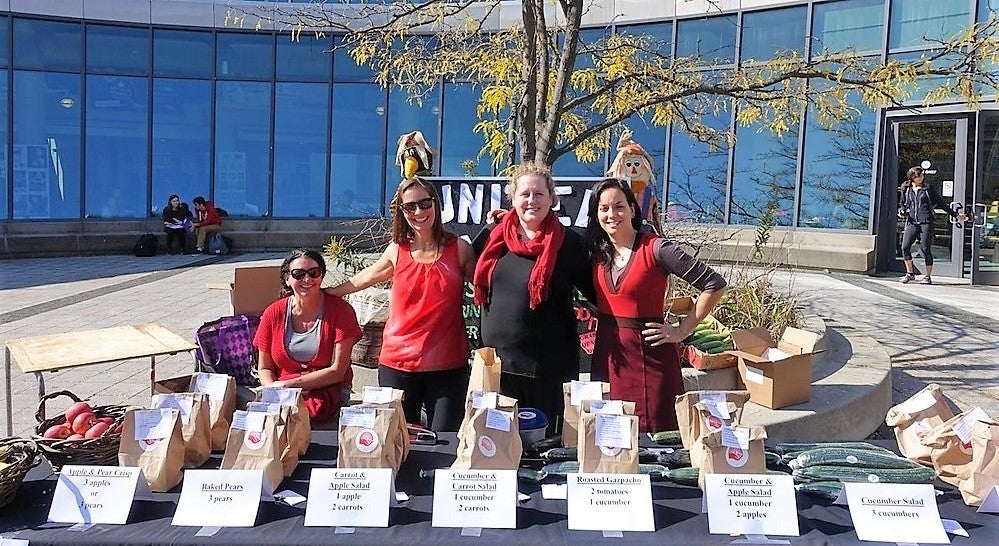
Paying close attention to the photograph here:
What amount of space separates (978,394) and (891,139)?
8262 mm

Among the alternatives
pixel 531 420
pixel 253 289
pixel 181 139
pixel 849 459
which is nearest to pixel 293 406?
pixel 531 420

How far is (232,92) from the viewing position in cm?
1670

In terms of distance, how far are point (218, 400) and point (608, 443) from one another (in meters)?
1.21

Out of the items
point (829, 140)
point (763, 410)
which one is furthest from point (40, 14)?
point (763, 410)

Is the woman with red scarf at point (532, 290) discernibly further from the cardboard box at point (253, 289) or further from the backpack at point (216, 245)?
the backpack at point (216, 245)

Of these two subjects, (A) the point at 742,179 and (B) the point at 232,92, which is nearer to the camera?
(A) the point at 742,179

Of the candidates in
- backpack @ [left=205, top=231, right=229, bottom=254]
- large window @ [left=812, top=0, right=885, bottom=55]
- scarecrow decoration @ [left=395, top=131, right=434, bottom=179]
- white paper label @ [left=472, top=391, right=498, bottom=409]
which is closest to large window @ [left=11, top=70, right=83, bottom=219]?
backpack @ [left=205, top=231, right=229, bottom=254]

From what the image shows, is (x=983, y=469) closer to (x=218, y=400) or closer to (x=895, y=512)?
(x=895, y=512)

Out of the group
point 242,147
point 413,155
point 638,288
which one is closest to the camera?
point 638,288

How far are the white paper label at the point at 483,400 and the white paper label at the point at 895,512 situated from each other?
931mm

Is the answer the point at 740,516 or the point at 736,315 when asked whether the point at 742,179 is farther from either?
the point at 740,516

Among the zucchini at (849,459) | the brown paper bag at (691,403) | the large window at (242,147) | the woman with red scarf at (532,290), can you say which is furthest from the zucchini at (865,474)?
the large window at (242,147)

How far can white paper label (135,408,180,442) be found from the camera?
2.05 metres

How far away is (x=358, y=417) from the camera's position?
2021mm
